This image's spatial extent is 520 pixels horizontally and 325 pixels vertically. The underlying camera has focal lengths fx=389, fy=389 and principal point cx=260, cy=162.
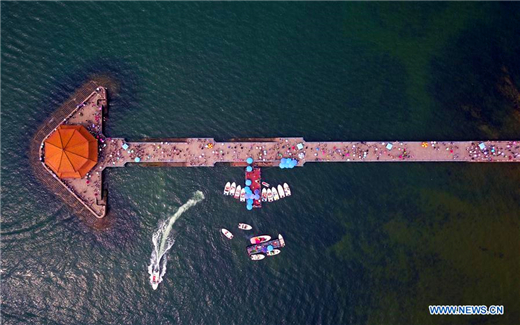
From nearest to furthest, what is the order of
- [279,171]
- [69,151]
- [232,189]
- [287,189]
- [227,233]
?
[69,151] < [227,233] < [232,189] < [287,189] < [279,171]

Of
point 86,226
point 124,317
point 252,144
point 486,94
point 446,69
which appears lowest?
point 124,317

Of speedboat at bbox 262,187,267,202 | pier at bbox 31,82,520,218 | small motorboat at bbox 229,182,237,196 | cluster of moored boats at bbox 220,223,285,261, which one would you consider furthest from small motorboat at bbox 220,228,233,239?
pier at bbox 31,82,520,218

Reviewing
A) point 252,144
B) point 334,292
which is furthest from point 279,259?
point 252,144

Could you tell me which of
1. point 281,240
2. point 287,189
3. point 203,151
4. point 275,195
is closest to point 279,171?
point 287,189

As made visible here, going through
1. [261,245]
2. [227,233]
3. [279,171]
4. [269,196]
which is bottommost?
[261,245]

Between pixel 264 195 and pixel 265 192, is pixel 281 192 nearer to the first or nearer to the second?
pixel 265 192

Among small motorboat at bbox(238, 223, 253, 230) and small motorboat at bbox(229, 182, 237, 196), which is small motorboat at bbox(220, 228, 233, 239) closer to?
small motorboat at bbox(238, 223, 253, 230)

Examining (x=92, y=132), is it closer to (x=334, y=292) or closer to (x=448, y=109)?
(x=334, y=292)
